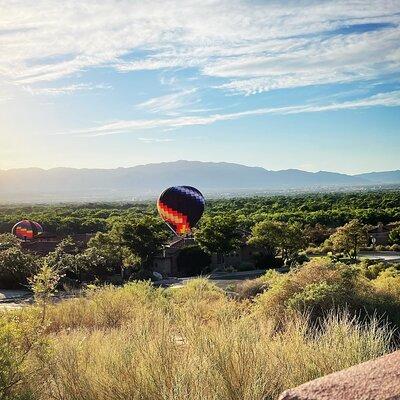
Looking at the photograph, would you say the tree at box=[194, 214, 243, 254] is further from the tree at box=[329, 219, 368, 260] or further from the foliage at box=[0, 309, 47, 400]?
the foliage at box=[0, 309, 47, 400]

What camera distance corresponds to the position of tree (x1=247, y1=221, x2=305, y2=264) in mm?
48625

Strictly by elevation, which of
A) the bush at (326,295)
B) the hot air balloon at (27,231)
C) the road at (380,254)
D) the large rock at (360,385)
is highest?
the large rock at (360,385)

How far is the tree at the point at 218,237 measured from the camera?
47.6m

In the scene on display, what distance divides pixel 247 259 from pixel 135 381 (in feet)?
146

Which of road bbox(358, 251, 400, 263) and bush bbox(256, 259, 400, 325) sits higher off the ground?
bush bbox(256, 259, 400, 325)

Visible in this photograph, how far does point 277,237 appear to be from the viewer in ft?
159

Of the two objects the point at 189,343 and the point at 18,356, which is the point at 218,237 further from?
the point at 18,356

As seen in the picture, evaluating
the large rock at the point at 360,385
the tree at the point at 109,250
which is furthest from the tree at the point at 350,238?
the large rock at the point at 360,385

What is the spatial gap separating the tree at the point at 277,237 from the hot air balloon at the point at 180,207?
596 cm

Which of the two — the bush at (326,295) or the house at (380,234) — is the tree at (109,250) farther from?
the house at (380,234)

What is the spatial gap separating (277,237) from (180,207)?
9197mm

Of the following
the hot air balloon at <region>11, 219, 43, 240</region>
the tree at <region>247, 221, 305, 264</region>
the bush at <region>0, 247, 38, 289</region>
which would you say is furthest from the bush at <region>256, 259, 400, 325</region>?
the hot air balloon at <region>11, 219, 43, 240</region>

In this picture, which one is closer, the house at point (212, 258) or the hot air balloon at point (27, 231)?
the house at point (212, 258)

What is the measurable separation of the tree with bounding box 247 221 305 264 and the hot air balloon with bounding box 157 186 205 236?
5956mm
